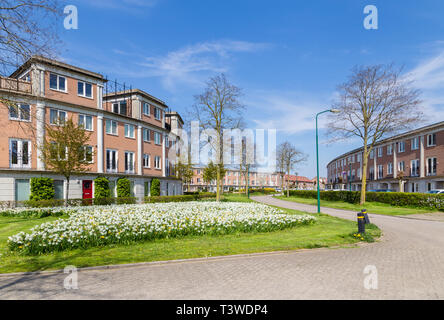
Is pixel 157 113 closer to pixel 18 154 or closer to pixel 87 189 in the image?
pixel 87 189

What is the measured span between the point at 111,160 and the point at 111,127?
3.45 metres

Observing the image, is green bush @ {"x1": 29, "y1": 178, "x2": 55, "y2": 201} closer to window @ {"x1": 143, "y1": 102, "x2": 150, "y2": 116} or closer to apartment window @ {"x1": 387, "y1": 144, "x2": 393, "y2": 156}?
window @ {"x1": 143, "y1": 102, "x2": 150, "y2": 116}

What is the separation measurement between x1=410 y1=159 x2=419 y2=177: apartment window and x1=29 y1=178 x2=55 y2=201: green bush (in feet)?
146

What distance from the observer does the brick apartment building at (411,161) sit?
3621 centimetres

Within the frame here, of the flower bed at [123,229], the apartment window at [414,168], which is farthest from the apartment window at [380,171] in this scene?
the flower bed at [123,229]

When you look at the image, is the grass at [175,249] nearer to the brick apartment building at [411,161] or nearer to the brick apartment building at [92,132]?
the brick apartment building at [92,132]

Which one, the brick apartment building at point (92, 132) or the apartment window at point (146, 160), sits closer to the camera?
the brick apartment building at point (92, 132)

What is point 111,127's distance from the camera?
2928 cm

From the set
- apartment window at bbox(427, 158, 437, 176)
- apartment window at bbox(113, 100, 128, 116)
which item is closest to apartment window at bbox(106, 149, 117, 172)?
apartment window at bbox(113, 100, 128, 116)

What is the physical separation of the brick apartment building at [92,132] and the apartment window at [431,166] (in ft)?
113

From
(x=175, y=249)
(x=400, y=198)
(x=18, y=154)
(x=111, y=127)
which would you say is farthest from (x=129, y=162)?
(x=400, y=198)

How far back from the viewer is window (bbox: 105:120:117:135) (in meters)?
28.9
